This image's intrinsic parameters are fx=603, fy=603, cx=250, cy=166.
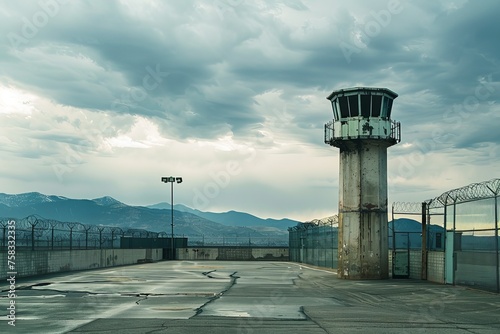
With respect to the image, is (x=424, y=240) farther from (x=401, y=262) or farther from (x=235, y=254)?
(x=235, y=254)

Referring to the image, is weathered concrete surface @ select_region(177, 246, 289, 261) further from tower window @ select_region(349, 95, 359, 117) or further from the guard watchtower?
tower window @ select_region(349, 95, 359, 117)

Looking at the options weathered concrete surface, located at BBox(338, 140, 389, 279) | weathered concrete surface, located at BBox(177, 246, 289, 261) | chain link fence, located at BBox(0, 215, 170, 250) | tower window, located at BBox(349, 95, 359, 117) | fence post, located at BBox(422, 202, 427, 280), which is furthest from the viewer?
weathered concrete surface, located at BBox(177, 246, 289, 261)

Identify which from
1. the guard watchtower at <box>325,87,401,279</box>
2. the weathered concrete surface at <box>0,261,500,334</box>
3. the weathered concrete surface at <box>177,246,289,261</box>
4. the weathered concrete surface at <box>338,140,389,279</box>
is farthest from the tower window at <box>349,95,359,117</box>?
the weathered concrete surface at <box>177,246,289,261</box>

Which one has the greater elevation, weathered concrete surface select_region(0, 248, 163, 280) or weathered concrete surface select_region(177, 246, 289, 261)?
weathered concrete surface select_region(0, 248, 163, 280)

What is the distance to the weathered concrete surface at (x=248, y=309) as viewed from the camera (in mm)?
13766

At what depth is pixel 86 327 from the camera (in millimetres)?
13586

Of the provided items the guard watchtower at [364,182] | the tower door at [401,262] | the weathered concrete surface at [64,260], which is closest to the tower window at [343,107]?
the guard watchtower at [364,182]

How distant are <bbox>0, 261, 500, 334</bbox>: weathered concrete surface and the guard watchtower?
545cm

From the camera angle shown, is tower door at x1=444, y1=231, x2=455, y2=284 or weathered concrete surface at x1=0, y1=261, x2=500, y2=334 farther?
tower door at x1=444, y1=231, x2=455, y2=284

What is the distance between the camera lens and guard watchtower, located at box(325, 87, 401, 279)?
32.6m

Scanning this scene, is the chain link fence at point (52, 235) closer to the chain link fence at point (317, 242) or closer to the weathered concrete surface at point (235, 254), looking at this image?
the chain link fence at point (317, 242)

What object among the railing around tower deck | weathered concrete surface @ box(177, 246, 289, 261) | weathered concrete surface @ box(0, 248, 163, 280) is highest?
the railing around tower deck

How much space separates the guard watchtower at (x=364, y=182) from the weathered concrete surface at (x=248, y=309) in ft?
17.9

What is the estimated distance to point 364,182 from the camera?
107 feet
